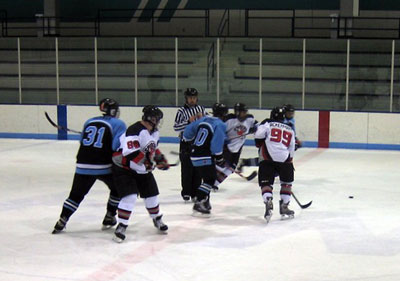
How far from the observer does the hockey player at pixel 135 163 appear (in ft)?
18.7

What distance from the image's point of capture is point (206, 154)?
22.4 feet

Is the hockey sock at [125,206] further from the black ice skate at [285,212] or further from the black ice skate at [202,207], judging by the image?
the black ice skate at [285,212]

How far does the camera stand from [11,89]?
46.5 ft

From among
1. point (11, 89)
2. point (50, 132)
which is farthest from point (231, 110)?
point (11, 89)

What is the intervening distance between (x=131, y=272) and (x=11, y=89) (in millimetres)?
10021

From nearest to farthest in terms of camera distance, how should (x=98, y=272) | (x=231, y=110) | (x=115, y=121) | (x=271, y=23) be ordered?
1. (x=98, y=272)
2. (x=115, y=121)
3. (x=231, y=110)
4. (x=271, y=23)

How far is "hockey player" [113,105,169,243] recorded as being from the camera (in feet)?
18.7

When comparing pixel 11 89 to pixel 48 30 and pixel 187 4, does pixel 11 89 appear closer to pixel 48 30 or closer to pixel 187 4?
pixel 48 30

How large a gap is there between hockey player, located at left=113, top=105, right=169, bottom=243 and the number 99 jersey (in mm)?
135

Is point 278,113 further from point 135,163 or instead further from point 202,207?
point 135,163

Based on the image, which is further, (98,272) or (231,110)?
(231,110)

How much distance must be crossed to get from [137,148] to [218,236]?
111 centimetres

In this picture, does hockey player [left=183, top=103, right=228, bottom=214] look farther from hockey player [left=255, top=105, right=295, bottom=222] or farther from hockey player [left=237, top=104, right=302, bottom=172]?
hockey player [left=237, top=104, right=302, bottom=172]

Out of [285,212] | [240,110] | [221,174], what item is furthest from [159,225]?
[240,110]
